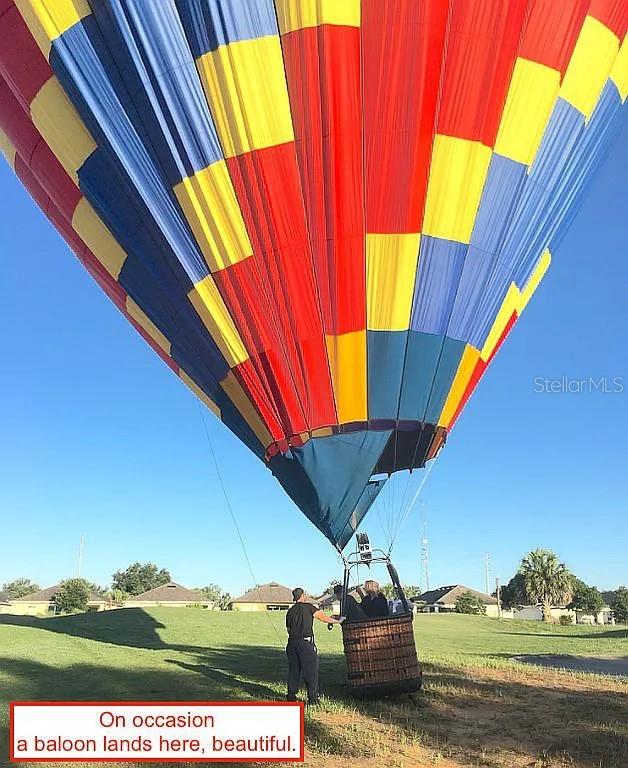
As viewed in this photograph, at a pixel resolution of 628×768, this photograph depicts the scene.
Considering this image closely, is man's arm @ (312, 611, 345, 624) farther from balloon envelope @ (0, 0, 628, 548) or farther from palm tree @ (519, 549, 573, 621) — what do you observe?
palm tree @ (519, 549, 573, 621)

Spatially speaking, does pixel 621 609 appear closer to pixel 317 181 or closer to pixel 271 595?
pixel 271 595

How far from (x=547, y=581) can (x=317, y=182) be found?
45.4 metres

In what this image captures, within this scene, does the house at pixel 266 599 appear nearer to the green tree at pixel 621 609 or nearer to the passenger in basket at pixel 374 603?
the green tree at pixel 621 609

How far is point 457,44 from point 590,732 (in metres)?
6.81

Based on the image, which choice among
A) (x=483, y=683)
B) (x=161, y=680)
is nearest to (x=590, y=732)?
(x=483, y=683)

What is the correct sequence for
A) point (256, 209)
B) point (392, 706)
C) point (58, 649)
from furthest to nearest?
point (58, 649)
point (256, 209)
point (392, 706)

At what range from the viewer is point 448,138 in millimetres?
7352

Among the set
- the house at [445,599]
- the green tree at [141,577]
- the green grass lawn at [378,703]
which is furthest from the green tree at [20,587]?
the green grass lawn at [378,703]

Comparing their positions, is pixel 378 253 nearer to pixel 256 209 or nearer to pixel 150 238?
pixel 256 209

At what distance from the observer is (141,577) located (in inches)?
3556

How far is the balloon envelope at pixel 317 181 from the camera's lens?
23.1 feet

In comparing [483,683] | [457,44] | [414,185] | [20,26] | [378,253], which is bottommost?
[483,683]

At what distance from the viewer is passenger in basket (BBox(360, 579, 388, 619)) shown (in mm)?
7156

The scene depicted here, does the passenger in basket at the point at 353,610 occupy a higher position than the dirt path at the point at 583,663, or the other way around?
the passenger in basket at the point at 353,610
